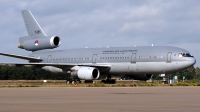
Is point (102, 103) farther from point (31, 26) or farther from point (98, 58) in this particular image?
point (31, 26)

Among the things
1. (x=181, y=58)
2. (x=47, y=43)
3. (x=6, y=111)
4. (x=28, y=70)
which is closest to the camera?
(x=6, y=111)

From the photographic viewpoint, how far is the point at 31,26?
55.0 metres

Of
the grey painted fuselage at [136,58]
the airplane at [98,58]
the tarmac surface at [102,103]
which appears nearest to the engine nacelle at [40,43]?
the airplane at [98,58]

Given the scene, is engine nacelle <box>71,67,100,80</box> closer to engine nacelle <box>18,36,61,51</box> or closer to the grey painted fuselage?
the grey painted fuselage

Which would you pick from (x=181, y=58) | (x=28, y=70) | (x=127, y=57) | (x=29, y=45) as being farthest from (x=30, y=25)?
(x=28, y=70)

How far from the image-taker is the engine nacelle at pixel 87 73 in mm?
44375

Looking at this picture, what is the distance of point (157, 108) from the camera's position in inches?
549

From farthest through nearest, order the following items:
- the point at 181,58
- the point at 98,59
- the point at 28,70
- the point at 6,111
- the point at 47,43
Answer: the point at 28,70 < the point at 47,43 < the point at 98,59 < the point at 181,58 < the point at 6,111

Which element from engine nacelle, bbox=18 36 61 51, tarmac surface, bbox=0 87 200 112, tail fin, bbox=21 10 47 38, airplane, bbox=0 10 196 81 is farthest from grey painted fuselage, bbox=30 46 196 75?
tarmac surface, bbox=0 87 200 112

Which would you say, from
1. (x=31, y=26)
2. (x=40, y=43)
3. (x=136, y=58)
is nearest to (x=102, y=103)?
(x=136, y=58)

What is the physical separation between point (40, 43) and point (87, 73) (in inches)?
416

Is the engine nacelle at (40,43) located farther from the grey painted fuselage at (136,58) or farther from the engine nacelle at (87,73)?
the engine nacelle at (87,73)

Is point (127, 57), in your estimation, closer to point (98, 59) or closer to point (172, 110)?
point (98, 59)

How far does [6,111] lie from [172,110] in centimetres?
456
